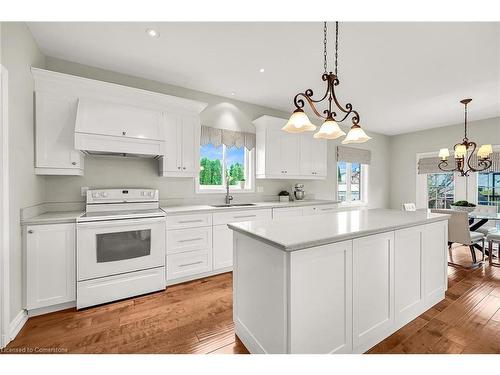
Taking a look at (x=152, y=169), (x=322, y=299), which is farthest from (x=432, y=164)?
(x=152, y=169)

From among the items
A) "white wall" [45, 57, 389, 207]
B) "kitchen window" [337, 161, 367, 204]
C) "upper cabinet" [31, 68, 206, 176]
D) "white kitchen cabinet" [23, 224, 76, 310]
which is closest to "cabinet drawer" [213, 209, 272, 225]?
"white wall" [45, 57, 389, 207]

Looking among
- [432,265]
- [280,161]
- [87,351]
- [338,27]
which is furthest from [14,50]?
[432,265]

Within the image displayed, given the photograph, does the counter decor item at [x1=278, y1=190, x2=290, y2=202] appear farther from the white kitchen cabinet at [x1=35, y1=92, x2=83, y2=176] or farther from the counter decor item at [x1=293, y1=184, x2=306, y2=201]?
the white kitchen cabinet at [x1=35, y1=92, x2=83, y2=176]

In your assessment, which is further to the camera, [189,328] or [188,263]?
[188,263]

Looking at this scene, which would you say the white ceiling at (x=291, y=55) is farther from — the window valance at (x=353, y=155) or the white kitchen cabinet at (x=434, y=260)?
the white kitchen cabinet at (x=434, y=260)

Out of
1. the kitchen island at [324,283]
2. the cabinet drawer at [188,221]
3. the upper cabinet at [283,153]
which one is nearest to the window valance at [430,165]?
the upper cabinet at [283,153]

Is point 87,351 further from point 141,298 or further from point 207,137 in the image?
point 207,137

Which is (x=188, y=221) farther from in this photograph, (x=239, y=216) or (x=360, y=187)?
(x=360, y=187)

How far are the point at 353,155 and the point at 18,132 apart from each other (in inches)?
219

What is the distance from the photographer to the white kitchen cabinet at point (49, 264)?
1932 millimetres

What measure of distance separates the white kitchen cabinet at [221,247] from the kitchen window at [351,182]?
321 cm

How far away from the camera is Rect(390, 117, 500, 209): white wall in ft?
14.6

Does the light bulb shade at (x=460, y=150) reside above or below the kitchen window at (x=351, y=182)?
above

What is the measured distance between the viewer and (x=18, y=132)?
72.7 inches
